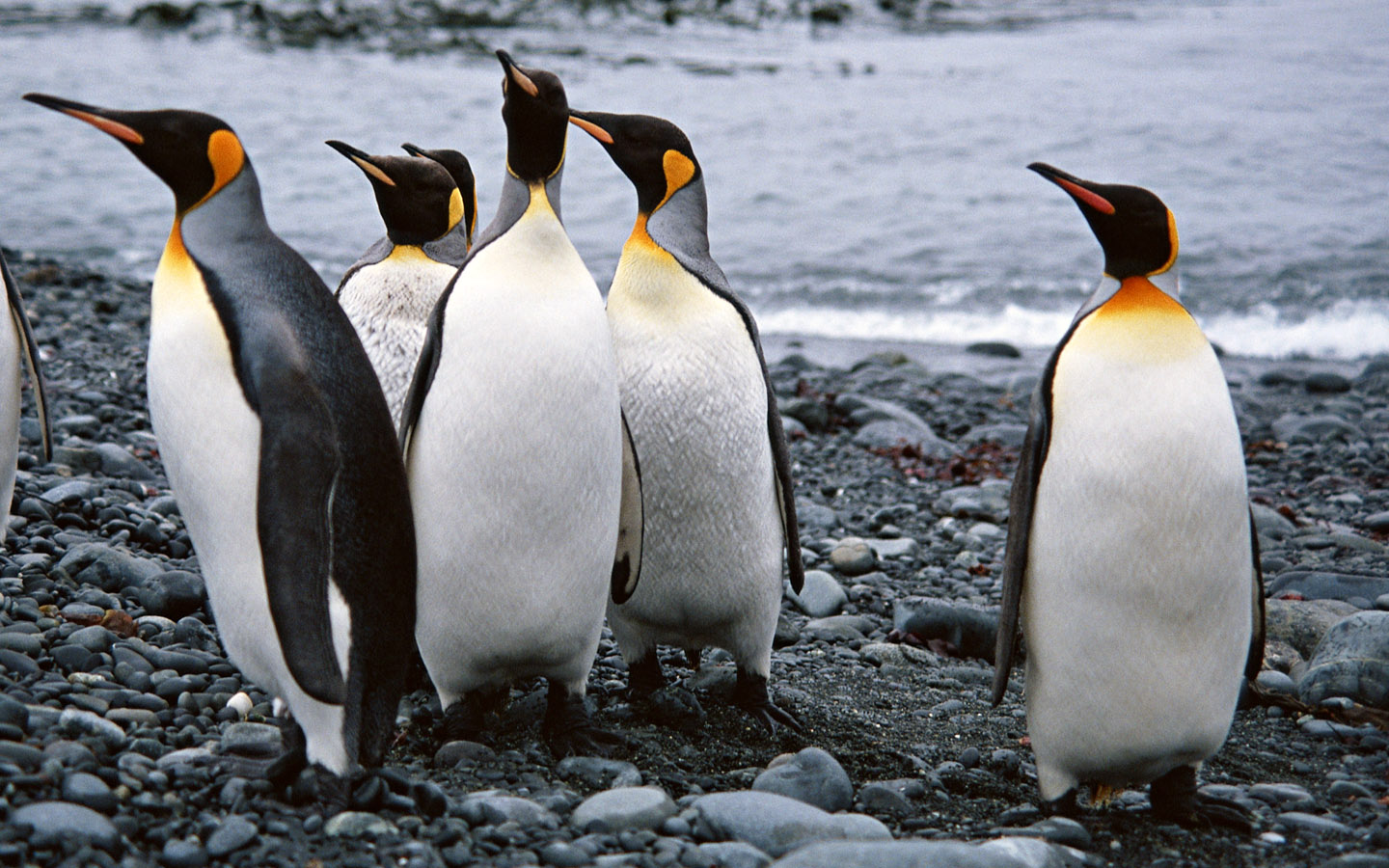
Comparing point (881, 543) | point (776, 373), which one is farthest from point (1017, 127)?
point (881, 543)

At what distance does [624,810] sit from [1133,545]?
132 cm

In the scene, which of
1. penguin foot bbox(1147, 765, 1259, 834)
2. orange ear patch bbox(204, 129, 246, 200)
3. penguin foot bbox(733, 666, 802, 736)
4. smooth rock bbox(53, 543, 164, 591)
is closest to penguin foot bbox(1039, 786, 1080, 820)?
penguin foot bbox(1147, 765, 1259, 834)

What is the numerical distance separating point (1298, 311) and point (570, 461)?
1085 centimetres

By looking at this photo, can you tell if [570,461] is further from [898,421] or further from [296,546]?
Result: [898,421]

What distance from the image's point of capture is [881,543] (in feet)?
18.7

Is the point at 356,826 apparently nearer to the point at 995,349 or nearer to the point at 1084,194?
the point at 1084,194

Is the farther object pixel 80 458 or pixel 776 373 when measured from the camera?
pixel 776 373

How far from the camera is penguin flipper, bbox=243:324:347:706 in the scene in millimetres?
2490

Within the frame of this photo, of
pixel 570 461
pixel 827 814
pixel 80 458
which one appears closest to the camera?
pixel 827 814

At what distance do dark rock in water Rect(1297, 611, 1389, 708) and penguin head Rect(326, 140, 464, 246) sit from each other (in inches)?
120

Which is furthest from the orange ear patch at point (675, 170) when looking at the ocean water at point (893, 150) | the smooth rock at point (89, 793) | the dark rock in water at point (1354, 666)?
the ocean water at point (893, 150)

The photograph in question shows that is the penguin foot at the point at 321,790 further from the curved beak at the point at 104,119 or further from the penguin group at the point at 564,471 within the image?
the curved beak at the point at 104,119

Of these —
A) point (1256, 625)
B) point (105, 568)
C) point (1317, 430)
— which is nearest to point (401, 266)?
point (105, 568)

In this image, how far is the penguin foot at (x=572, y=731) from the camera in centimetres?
321
